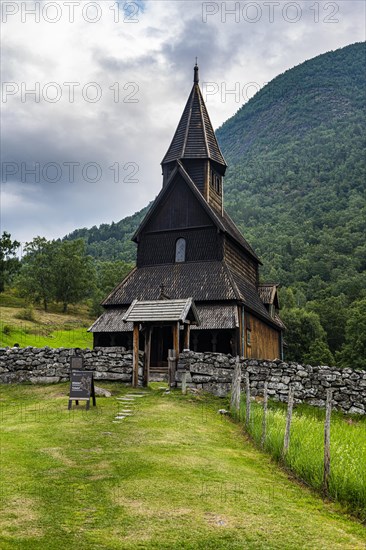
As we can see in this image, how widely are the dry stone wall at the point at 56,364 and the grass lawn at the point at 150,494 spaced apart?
8683 millimetres

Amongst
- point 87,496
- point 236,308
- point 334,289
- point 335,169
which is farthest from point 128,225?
point 87,496

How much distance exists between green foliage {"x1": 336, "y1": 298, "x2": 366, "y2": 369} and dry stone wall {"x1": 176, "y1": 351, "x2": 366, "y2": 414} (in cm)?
4348

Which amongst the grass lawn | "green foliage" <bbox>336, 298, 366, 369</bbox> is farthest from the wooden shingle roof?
"green foliage" <bbox>336, 298, 366, 369</bbox>

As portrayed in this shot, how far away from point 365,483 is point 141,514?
3.40 metres

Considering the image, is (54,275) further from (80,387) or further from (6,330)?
(80,387)

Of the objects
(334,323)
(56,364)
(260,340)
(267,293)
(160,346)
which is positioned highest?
(267,293)

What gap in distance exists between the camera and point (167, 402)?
768 inches

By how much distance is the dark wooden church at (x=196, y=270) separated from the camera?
32.2 metres

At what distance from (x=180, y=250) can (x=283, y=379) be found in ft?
52.1

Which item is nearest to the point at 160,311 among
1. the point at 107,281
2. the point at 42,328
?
the point at 42,328

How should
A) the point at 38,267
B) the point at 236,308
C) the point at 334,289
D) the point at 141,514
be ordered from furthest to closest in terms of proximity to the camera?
the point at 334,289 < the point at 38,267 < the point at 236,308 < the point at 141,514

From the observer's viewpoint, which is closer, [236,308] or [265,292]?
[236,308]

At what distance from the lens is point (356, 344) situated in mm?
66938

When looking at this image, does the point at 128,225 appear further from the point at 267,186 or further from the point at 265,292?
the point at 265,292
